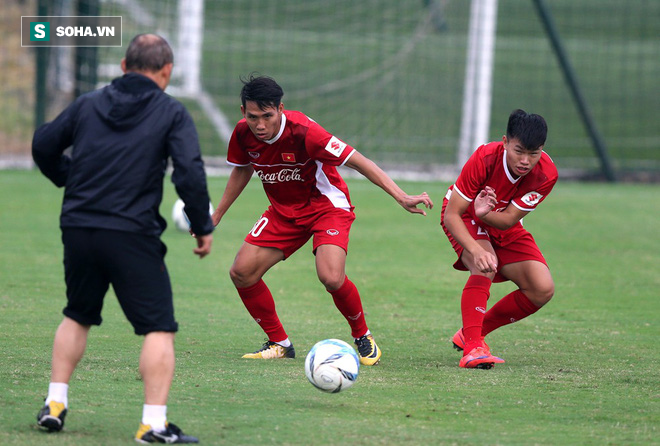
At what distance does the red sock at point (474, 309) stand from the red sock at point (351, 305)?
2.17ft

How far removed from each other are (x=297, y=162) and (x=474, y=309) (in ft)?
4.92

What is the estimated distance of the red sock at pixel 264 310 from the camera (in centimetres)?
607

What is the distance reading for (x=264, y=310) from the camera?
609 cm

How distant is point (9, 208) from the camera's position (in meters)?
12.8

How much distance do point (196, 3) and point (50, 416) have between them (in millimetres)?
14885

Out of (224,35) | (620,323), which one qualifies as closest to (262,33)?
(224,35)

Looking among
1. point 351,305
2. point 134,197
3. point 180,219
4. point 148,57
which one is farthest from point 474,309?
point 180,219

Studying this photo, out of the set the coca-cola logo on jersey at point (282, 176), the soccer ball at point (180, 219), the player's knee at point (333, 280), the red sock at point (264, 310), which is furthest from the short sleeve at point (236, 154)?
the soccer ball at point (180, 219)

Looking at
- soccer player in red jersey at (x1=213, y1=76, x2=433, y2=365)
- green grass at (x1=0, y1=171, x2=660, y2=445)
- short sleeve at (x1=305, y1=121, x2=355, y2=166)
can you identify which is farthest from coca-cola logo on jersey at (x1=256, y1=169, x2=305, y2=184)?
green grass at (x1=0, y1=171, x2=660, y2=445)

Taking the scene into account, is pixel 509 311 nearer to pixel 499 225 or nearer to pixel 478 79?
pixel 499 225

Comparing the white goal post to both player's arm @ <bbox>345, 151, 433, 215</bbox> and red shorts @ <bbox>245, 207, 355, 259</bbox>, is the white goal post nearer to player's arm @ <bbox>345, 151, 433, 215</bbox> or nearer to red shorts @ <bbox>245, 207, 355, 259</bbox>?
red shorts @ <bbox>245, 207, 355, 259</bbox>

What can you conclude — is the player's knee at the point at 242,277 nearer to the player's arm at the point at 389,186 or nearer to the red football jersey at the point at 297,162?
the red football jersey at the point at 297,162

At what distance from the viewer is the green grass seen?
4383 millimetres

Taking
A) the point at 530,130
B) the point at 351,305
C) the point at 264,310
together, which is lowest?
the point at 264,310
